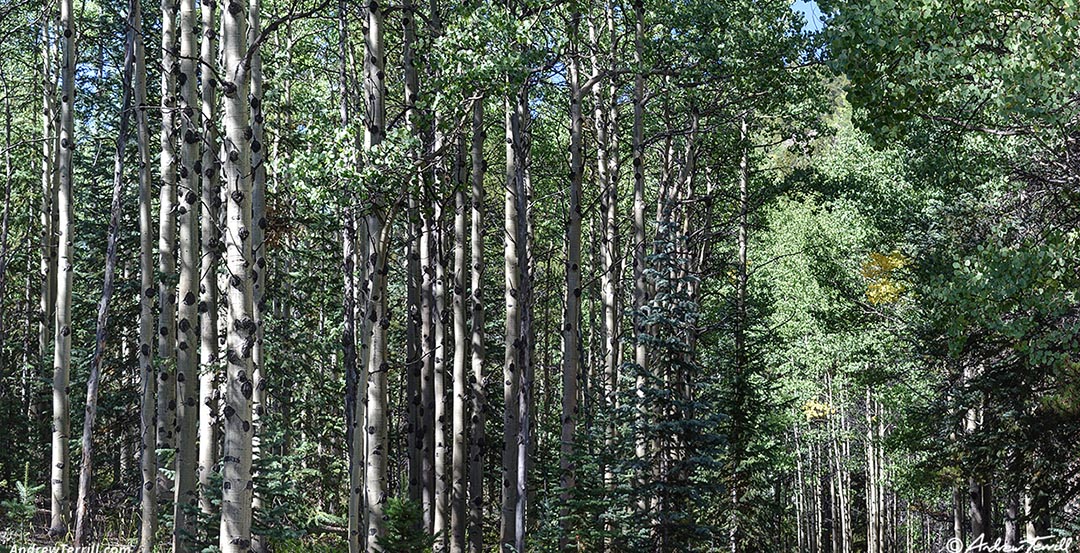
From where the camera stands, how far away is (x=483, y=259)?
15.6m

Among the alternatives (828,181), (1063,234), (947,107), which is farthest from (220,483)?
(828,181)

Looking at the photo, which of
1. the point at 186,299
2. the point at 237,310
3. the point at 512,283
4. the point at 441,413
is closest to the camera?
the point at 237,310

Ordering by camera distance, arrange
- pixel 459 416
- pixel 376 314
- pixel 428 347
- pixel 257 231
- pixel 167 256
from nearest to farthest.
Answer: pixel 376 314 → pixel 257 231 → pixel 167 256 → pixel 459 416 → pixel 428 347

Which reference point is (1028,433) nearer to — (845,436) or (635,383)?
(635,383)

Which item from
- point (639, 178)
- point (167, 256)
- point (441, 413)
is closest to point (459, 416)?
point (441, 413)

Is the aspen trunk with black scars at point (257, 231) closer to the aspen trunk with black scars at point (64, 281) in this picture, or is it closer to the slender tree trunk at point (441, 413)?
the slender tree trunk at point (441, 413)

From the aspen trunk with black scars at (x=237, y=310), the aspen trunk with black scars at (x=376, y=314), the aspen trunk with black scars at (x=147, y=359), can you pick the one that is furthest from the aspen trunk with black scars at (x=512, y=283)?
the aspen trunk with black scars at (x=237, y=310)

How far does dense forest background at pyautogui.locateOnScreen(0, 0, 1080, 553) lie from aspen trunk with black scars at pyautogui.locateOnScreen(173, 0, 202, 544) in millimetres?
44

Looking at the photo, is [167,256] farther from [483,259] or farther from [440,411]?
[483,259]

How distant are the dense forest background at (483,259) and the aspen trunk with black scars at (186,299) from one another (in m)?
0.04

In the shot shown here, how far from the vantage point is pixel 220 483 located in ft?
31.7

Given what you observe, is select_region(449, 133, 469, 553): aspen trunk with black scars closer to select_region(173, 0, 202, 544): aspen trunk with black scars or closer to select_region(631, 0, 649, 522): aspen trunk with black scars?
select_region(631, 0, 649, 522): aspen trunk with black scars

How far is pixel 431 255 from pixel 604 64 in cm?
459

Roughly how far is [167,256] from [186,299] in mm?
1404
